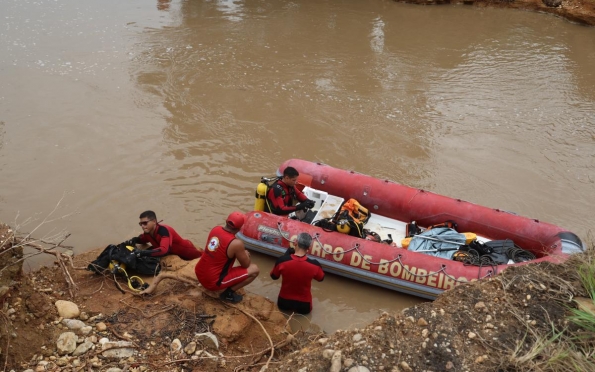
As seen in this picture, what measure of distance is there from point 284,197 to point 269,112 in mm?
3839

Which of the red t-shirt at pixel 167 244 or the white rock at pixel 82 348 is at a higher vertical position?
the white rock at pixel 82 348

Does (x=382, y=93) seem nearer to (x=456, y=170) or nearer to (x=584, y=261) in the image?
(x=456, y=170)

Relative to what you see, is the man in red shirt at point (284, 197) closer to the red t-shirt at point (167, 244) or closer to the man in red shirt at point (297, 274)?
the red t-shirt at point (167, 244)

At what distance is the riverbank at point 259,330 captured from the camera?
148 inches

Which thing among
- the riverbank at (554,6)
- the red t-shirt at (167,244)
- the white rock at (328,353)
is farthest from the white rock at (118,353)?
the riverbank at (554,6)

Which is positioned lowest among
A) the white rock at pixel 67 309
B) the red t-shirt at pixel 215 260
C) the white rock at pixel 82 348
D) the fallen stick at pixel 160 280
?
the fallen stick at pixel 160 280

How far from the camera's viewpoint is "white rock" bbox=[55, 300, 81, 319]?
4750mm

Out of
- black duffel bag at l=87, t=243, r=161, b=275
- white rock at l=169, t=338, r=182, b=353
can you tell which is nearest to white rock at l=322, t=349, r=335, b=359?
white rock at l=169, t=338, r=182, b=353

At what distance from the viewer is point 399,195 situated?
753 cm

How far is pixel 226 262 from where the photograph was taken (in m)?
5.27

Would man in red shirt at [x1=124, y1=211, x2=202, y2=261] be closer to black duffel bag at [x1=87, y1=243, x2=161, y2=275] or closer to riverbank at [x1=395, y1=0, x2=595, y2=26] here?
black duffel bag at [x1=87, y1=243, x2=161, y2=275]

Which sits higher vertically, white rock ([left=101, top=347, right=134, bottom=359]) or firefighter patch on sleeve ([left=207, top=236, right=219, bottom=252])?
firefighter patch on sleeve ([left=207, top=236, right=219, bottom=252])

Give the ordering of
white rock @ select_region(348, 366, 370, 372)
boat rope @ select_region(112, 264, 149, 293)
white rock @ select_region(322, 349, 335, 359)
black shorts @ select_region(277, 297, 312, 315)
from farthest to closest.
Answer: black shorts @ select_region(277, 297, 312, 315)
boat rope @ select_region(112, 264, 149, 293)
white rock @ select_region(322, 349, 335, 359)
white rock @ select_region(348, 366, 370, 372)

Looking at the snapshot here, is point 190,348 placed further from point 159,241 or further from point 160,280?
point 159,241
